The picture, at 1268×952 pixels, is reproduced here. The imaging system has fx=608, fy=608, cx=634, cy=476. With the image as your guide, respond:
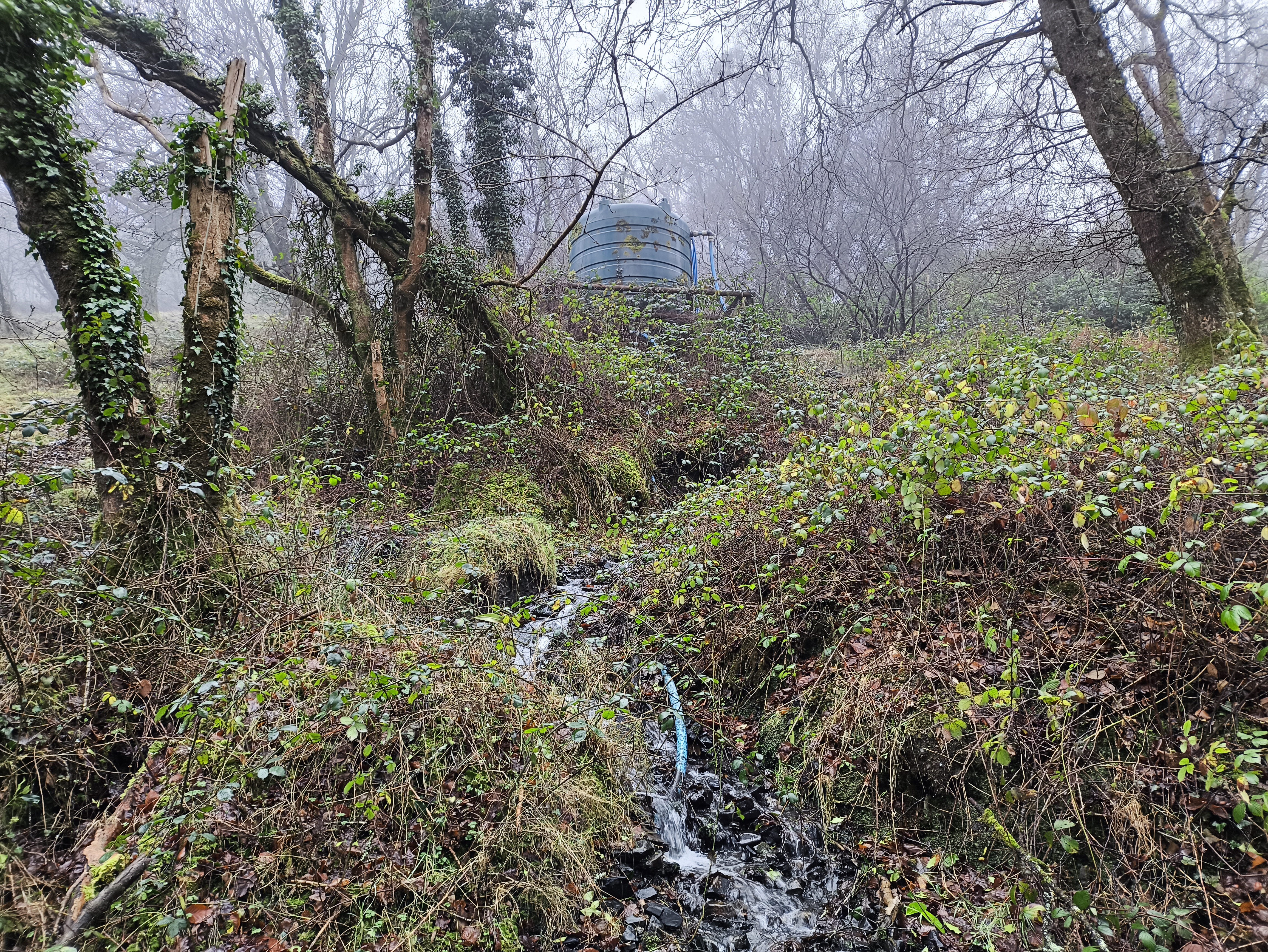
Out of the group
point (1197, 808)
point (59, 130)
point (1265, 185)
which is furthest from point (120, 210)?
point (1265, 185)

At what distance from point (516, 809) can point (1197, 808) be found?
292cm

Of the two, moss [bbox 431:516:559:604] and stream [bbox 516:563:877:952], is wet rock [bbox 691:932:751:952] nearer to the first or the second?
stream [bbox 516:563:877:952]

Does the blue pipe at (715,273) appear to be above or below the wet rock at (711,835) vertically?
above

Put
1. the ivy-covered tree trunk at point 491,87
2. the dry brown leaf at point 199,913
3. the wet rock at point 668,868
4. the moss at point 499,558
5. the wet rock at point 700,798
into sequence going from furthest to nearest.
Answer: the ivy-covered tree trunk at point 491,87
the moss at point 499,558
the wet rock at point 700,798
the wet rock at point 668,868
the dry brown leaf at point 199,913

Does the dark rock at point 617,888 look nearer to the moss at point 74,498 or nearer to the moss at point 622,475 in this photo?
the moss at point 74,498

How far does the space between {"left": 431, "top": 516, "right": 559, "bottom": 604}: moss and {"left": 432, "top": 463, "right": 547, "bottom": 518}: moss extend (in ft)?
1.51

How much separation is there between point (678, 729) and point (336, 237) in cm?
710

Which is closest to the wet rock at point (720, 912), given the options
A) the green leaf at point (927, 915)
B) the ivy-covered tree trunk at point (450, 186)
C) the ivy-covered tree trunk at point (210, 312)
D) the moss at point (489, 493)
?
the green leaf at point (927, 915)

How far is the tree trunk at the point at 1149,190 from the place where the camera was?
628cm

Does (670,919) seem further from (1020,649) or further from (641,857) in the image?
(1020,649)

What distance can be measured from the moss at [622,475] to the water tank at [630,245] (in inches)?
192

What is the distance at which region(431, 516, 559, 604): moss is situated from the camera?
209 inches

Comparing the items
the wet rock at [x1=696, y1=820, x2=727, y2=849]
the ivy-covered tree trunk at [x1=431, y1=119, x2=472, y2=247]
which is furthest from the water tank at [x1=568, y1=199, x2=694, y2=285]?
the wet rock at [x1=696, y1=820, x2=727, y2=849]

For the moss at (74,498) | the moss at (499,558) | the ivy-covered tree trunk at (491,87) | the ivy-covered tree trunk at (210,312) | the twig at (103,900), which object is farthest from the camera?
the ivy-covered tree trunk at (491,87)
